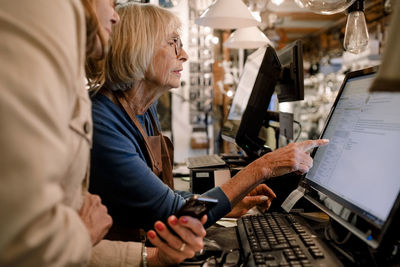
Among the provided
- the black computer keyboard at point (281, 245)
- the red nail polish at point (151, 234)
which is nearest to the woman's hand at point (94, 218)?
the red nail polish at point (151, 234)

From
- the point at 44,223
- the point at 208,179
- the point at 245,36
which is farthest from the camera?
the point at 245,36

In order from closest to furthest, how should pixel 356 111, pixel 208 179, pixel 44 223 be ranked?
pixel 44 223, pixel 356 111, pixel 208 179

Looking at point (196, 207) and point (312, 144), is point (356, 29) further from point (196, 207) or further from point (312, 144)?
point (196, 207)

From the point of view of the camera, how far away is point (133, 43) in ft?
4.29

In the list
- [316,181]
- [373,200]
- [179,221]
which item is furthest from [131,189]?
[373,200]

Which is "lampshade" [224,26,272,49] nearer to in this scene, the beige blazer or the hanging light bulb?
the hanging light bulb

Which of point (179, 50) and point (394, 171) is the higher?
point (179, 50)

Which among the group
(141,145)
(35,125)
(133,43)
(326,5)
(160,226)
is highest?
(326,5)

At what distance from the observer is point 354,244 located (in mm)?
842

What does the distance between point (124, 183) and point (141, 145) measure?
8.8 inches

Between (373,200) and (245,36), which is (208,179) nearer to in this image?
(373,200)

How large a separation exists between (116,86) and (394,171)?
0.94 metres

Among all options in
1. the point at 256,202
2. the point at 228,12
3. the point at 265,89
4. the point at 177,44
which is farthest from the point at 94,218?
the point at 228,12

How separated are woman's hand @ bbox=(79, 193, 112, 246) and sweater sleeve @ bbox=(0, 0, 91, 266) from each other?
0.22 metres
